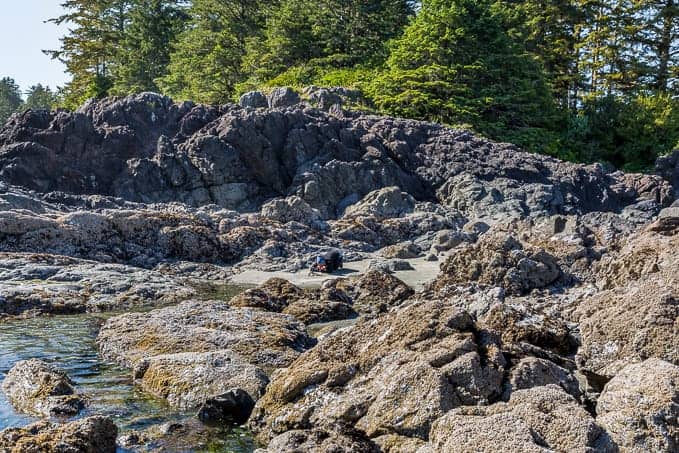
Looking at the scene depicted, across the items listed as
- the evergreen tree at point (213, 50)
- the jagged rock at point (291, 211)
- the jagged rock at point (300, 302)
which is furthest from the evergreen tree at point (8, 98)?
the jagged rock at point (300, 302)

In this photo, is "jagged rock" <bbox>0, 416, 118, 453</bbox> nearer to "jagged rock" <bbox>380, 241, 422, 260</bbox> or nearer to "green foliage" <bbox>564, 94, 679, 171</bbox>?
"jagged rock" <bbox>380, 241, 422, 260</bbox>

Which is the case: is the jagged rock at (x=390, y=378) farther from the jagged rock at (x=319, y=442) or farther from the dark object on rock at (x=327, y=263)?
the dark object on rock at (x=327, y=263)

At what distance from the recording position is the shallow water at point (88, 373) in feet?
26.8

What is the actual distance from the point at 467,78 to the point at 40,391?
38.8 m

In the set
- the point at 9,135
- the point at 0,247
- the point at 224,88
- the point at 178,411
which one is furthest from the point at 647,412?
the point at 224,88

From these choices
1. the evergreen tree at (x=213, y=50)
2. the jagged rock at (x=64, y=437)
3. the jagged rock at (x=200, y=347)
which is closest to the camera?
the jagged rock at (x=64, y=437)

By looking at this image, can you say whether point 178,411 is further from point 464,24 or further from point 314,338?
point 464,24

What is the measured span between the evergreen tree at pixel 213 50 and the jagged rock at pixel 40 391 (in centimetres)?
4423

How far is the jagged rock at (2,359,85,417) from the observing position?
8625 millimetres

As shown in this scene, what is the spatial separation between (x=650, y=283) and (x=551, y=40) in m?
46.9

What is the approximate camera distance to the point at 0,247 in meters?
20.6

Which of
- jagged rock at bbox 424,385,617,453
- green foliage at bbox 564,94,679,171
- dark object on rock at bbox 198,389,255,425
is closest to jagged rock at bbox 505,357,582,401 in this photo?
jagged rock at bbox 424,385,617,453

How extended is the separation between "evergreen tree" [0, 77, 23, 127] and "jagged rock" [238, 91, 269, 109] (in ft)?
247

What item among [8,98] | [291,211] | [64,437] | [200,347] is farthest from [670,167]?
[8,98]
